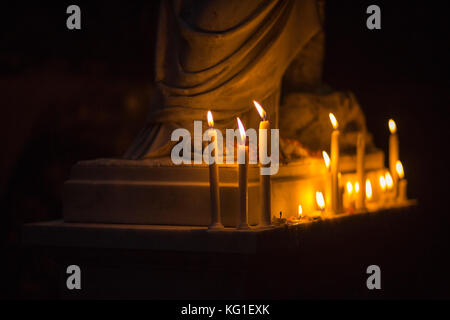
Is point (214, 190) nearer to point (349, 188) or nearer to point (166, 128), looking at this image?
point (166, 128)

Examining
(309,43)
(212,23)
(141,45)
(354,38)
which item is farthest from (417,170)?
(212,23)

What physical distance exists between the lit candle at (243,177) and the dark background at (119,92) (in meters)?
2.01

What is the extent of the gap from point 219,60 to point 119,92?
178 cm

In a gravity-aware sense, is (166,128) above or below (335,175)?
above

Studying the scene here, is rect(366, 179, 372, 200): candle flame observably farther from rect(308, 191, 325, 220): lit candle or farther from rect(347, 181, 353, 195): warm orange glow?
rect(308, 191, 325, 220): lit candle

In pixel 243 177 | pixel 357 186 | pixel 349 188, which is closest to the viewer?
pixel 243 177

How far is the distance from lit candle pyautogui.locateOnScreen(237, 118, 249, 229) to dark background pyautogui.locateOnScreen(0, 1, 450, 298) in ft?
6.59

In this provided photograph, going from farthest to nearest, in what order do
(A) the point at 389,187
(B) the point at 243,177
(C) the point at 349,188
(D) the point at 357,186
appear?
(A) the point at 389,187, (D) the point at 357,186, (C) the point at 349,188, (B) the point at 243,177

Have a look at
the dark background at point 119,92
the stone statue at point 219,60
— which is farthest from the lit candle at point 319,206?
the dark background at point 119,92

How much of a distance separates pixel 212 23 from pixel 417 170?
2.52 meters

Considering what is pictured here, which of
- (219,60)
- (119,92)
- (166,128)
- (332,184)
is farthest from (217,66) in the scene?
(119,92)

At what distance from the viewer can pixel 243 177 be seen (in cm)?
497

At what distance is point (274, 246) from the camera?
16.7ft

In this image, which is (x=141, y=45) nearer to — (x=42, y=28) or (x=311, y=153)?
(x=42, y=28)
